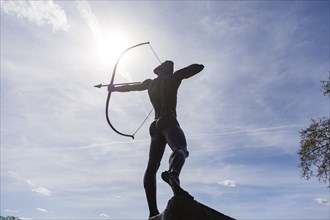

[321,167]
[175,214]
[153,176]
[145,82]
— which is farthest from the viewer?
[321,167]

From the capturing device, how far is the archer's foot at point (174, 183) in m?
4.95

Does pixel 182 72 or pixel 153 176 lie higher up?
pixel 182 72

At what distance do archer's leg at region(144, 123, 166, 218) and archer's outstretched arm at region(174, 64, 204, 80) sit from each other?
3.50 ft

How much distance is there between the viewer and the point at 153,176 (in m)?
6.67

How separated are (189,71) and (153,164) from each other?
186 cm

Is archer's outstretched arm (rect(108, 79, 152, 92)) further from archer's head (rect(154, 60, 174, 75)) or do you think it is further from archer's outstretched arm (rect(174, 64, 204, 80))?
archer's outstretched arm (rect(174, 64, 204, 80))

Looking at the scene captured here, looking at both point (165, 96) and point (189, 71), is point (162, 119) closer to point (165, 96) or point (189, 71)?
point (165, 96)

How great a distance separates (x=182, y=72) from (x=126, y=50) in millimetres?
2826

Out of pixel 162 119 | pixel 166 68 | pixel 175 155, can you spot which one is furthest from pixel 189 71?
pixel 175 155

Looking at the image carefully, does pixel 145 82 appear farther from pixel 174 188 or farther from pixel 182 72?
pixel 174 188

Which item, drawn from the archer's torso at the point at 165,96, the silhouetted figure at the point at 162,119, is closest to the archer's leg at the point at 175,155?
the silhouetted figure at the point at 162,119

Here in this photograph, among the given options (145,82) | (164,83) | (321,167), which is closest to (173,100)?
(164,83)

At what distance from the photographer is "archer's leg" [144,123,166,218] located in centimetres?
658

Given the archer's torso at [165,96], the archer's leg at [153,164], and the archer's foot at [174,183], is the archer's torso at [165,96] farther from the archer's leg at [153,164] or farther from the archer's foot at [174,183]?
the archer's foot at [174,183]
